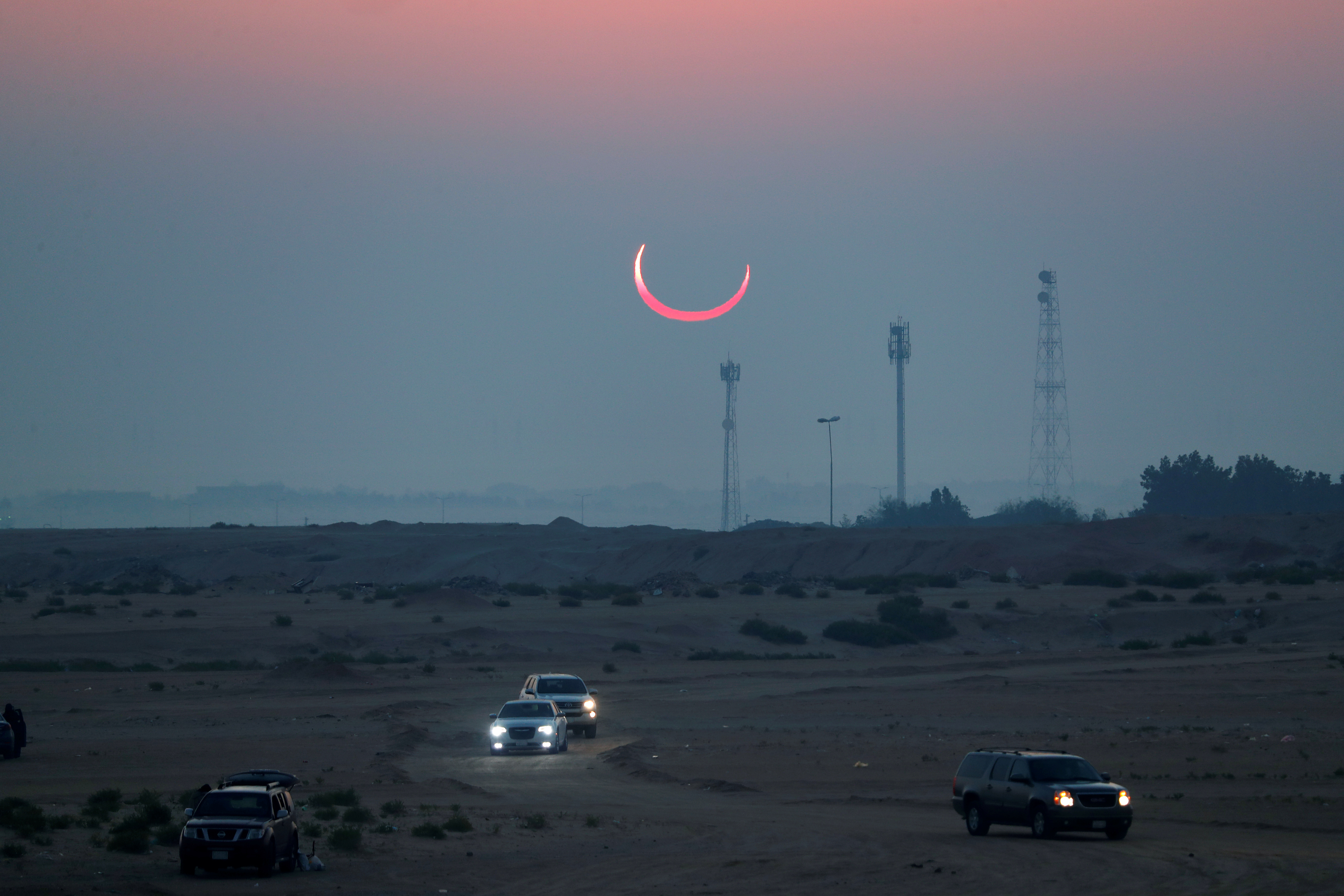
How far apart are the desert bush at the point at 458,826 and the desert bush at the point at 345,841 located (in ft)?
5.06

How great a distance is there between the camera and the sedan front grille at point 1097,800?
1858 cm

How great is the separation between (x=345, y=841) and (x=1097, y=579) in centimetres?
7842

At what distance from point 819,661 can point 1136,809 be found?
37.4 metres

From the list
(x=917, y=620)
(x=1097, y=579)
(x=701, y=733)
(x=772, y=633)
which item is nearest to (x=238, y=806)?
(x=701, y=733)

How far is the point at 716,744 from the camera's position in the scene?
32.4 meters

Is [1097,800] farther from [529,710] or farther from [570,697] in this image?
[570,697]

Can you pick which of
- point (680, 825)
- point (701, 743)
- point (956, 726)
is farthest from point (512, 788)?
point (956, 726)

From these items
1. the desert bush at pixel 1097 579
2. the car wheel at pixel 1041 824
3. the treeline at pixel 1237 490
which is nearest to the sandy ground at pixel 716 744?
the car wheel at pixel 1041 824

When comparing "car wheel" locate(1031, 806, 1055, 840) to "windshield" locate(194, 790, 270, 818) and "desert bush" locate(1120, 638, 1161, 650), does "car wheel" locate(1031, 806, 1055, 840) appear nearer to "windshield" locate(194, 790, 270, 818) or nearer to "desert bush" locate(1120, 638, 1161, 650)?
"windshield" locate(194, 790, 270, 818)

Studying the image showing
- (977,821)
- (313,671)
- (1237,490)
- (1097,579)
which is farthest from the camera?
(1237,490)

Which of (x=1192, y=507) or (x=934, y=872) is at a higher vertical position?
(x=1192, y=507)

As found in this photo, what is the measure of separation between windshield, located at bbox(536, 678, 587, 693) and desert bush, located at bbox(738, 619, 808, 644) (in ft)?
101

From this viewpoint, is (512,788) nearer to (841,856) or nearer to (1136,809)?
(841,856)

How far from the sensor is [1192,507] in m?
153
